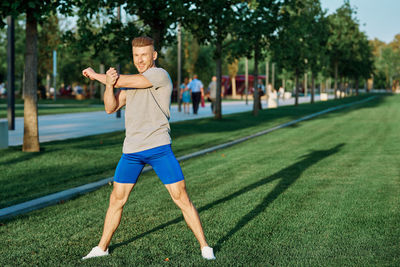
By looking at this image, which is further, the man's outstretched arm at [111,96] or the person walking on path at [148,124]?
the person walking on path at [148,124]

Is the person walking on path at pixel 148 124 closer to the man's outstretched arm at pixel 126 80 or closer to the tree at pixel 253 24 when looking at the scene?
the man's outstretched arm at pixel 126 80

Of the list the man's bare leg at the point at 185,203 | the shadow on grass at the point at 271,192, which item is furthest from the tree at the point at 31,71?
the man's bare leg at the point at 185,203

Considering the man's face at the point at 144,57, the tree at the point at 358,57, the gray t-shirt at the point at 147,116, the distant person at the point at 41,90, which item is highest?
the tree at the point at 358,57

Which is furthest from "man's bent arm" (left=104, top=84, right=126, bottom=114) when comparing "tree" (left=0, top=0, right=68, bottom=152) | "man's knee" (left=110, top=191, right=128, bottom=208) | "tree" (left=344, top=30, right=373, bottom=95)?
"tree" (left=344, top=30, right=373, bottom=95)

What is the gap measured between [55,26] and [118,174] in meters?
45.8

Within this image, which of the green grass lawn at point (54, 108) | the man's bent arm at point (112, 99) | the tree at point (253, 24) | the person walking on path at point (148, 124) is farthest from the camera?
the green grass lawn at point (54, 108)

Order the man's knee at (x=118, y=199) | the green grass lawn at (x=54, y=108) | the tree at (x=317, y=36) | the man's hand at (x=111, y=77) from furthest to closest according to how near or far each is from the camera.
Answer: the tree at (x=317, y=36), the green grass lawn at (x=54, y=108), the man's knee at (x=118, y=199), the man's hand at (x=111, y=77)

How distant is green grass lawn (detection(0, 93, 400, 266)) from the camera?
15.5ft

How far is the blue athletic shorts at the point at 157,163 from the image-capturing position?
14.6ft

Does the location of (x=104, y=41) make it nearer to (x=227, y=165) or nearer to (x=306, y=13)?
(x=227, y=165)

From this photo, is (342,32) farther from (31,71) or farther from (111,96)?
(111,96)

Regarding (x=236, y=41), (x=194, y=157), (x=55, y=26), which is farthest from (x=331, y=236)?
(x=55, y=26)

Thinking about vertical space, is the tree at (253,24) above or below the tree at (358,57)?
below

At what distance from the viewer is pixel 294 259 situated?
15.2ft
